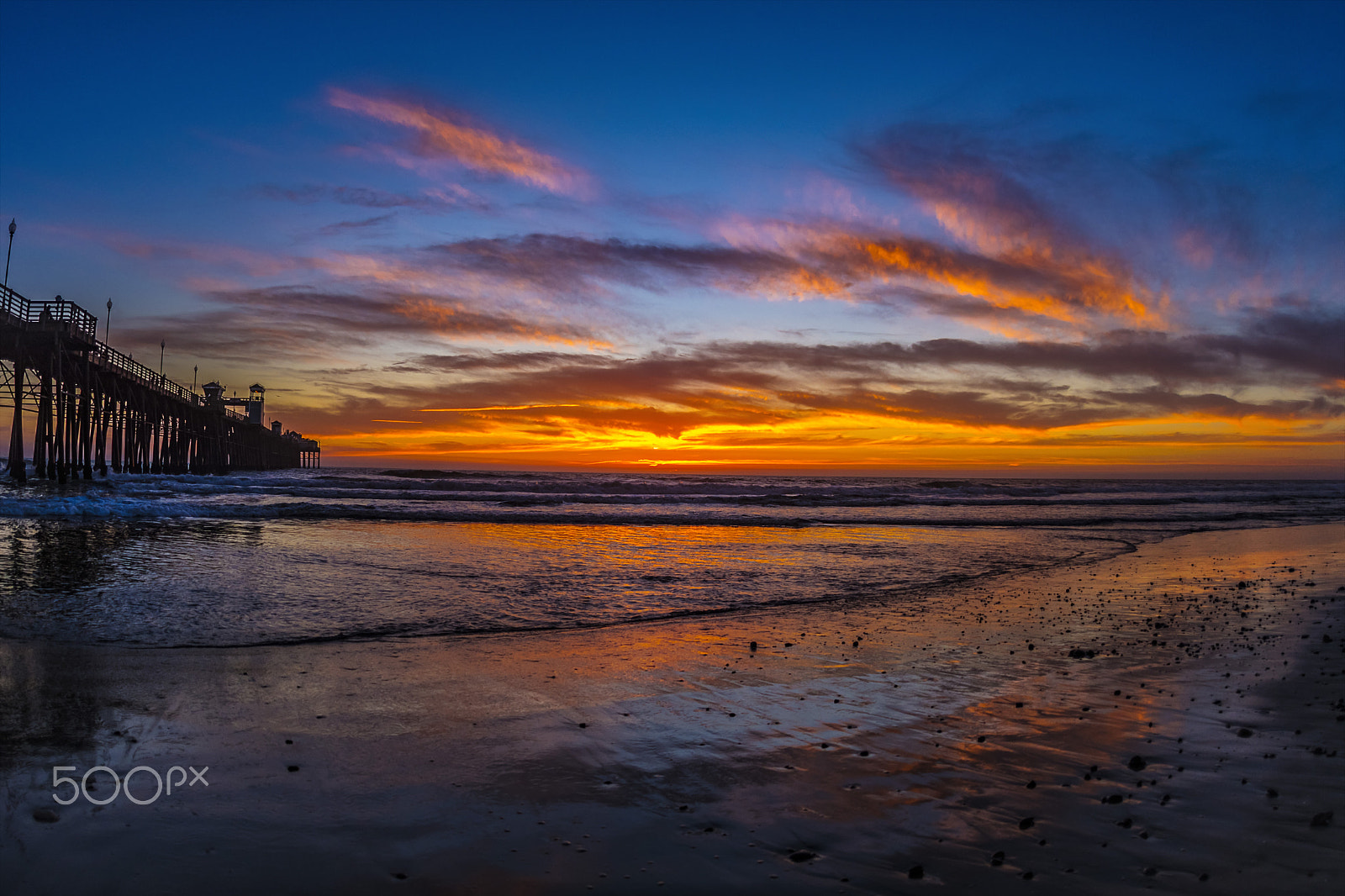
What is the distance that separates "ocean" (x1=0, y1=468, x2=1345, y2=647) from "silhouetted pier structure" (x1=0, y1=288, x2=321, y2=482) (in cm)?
590

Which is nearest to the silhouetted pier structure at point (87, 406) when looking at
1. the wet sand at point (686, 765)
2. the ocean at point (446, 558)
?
the ocean at point (446, 558)

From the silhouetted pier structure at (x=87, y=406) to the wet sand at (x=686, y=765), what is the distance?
3957 cm

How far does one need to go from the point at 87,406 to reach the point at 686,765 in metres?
52.1

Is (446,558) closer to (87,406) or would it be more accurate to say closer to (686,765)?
(686,765)

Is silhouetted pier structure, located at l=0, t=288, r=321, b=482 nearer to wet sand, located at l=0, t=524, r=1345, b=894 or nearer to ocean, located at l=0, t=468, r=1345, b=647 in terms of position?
ocean, located at l=0, t=468, r=1345, b=647

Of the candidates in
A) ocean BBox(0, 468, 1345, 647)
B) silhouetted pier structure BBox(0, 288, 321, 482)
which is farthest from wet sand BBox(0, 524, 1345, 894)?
silhouetted pier structure BBox(0, 288, 321, 482)

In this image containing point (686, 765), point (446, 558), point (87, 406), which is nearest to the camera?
point (686, 765)

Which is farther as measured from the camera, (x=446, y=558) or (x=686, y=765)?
(x=446, y=558)

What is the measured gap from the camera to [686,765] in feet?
15.5

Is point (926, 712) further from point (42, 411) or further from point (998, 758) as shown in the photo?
point (42, 411)

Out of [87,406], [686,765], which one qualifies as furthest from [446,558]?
[87,406]

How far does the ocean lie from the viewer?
9.35m

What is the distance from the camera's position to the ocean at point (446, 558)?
935 centimetres

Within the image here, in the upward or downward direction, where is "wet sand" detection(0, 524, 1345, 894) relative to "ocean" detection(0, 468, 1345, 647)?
upward
